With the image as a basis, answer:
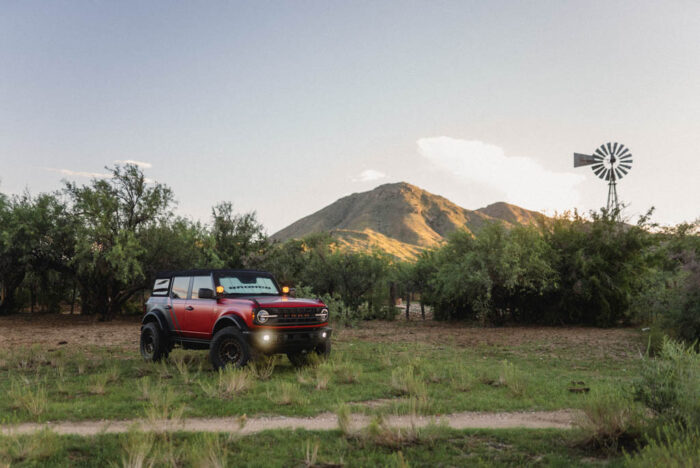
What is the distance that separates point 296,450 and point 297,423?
1302mm

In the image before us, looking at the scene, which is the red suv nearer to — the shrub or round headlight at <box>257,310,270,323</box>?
round headlight at <box>257,310,270,323</box>

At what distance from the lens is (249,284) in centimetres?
1138

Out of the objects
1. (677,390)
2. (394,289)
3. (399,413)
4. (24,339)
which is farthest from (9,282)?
(677,390)

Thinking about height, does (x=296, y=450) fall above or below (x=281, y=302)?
below

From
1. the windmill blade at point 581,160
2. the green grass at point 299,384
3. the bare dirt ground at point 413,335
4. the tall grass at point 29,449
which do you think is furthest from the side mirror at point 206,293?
the windmill blade at point 581,160

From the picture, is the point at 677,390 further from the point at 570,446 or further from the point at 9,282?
the point at 9,282

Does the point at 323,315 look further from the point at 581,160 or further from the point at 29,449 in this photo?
the point at 581,160

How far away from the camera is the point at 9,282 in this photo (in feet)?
86.1

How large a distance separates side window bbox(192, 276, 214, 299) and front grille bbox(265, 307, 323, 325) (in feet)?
6.31

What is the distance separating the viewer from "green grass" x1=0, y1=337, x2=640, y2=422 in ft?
24.2

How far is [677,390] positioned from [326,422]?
4.27m

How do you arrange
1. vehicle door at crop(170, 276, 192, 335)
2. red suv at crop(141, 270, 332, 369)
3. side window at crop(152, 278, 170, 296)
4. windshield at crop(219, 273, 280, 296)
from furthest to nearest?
side window at crop(152, 278, 170, 296), vehicle door at crop(170, 276, 192, 335), windshield at crop(219, 273, 280, 296), red suv at crop(141, 270, 332, 369)

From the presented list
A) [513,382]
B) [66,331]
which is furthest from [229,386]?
[66,331]

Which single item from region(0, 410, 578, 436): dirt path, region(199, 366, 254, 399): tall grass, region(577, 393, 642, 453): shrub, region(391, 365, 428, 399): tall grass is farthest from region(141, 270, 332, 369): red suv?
region(577, 393, 642, 453): shrub
